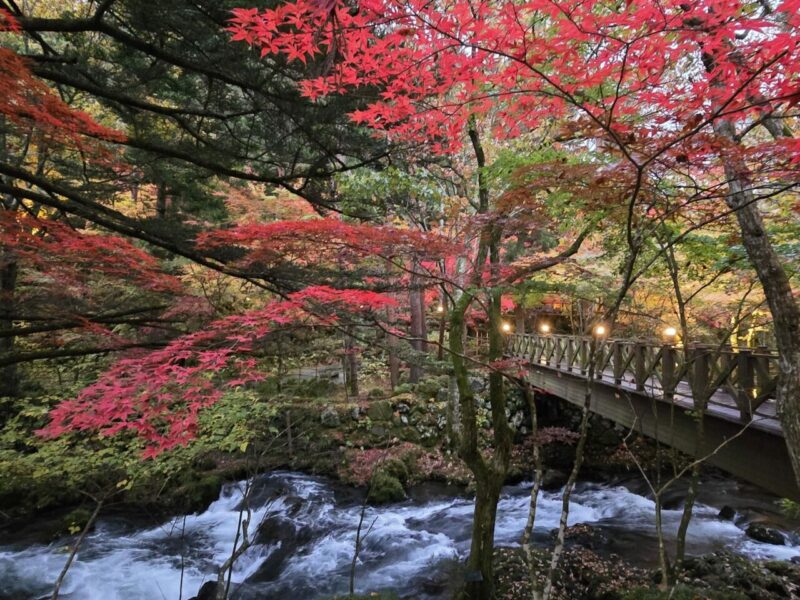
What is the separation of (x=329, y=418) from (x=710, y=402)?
28.6 ft

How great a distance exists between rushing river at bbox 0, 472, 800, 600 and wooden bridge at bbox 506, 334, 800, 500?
Result: 2.53 m

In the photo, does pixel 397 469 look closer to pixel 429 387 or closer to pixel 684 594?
pixel 429 387

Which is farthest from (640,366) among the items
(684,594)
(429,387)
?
(429,387)

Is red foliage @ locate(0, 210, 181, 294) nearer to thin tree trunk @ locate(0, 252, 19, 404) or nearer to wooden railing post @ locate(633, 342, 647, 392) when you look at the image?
thin tree trunk @ locate(0, 252, 19, 404)

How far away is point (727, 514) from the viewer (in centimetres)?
862

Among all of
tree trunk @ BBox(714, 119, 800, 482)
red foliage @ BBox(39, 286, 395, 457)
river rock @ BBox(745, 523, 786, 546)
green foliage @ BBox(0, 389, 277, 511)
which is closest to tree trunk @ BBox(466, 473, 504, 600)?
red foliage @ BBox(39, 286, 395, 457)

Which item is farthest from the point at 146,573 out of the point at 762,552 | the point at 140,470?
the point at 762,552

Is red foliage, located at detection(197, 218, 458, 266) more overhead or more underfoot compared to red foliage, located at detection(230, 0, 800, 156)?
more underfoot

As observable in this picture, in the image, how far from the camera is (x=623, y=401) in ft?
25.9

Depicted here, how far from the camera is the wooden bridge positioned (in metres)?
4.54

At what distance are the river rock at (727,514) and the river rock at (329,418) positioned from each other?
9.03 metres

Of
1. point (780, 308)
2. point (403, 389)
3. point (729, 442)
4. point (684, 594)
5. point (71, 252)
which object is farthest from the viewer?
point (403, 389)

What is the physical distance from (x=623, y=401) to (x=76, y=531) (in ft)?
34.2

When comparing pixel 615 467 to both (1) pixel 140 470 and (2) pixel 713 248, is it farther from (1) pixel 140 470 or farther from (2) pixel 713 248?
(1) pixel 140 470
